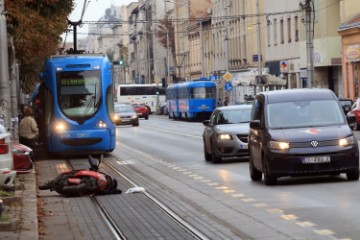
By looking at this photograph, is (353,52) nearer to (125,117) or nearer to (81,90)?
(125,117)

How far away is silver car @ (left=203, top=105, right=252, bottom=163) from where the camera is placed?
2788 centimetres

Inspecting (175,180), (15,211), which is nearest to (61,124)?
(175,180)

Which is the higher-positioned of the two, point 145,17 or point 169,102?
point 145,17

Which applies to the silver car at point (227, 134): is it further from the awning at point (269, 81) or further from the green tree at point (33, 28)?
the awning at point (269, 81)

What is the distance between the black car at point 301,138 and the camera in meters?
19.4

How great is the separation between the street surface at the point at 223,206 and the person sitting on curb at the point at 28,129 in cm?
424

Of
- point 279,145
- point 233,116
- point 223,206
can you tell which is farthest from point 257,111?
point 233,116

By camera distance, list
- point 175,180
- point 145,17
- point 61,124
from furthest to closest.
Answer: point 145,17, point 61,124, point 175,180

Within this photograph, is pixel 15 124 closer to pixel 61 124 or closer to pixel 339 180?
pixel 61 124

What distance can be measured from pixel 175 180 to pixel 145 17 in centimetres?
14676

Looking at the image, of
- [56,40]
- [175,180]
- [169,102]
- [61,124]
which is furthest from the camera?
[169,102]

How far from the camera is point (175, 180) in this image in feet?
76.3

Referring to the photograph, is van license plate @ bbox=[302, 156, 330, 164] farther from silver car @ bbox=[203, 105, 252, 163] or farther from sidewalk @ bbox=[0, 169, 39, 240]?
silver car @ bbox=[203, 105, 252, 163]

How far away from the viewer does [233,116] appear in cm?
2967
